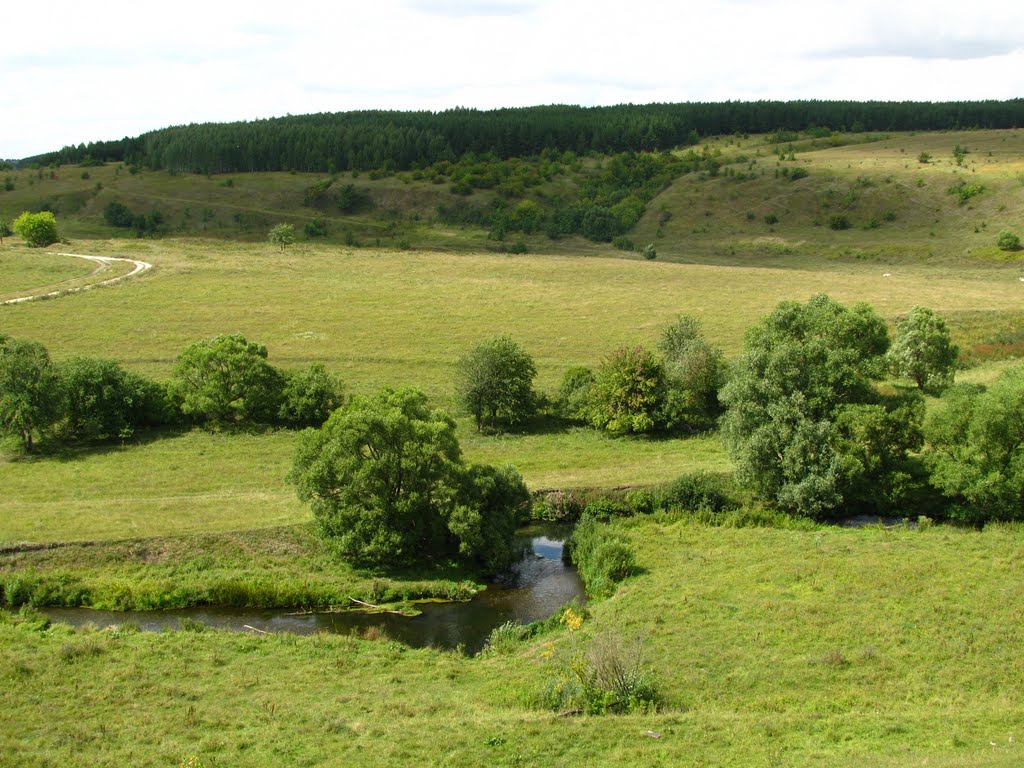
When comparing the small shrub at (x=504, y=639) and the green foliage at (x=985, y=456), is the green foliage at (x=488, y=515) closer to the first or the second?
the small shrub at (x=504, y=639)

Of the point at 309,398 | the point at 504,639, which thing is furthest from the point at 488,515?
the point at 309,398

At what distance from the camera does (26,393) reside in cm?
5631

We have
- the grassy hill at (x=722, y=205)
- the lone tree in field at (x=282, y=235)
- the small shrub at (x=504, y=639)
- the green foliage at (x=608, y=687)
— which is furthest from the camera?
the grassy hill at (x=722, y=205)

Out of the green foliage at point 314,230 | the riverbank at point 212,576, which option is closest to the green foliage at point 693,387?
the riverbank at point 212,576

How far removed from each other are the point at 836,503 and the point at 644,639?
16.4 meters

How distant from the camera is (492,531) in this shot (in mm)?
43125

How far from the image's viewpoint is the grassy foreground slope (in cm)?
2609

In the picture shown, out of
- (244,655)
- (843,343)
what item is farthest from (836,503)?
(244,655)

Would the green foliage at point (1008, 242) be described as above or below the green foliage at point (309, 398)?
above

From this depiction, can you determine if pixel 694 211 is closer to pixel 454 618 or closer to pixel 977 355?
pixel 977 355

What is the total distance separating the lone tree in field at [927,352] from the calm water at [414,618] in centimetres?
3542

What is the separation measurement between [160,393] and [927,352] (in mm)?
50934

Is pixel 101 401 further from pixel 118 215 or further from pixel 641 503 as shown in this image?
pixel 118 215

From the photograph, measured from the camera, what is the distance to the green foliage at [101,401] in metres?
58.9
